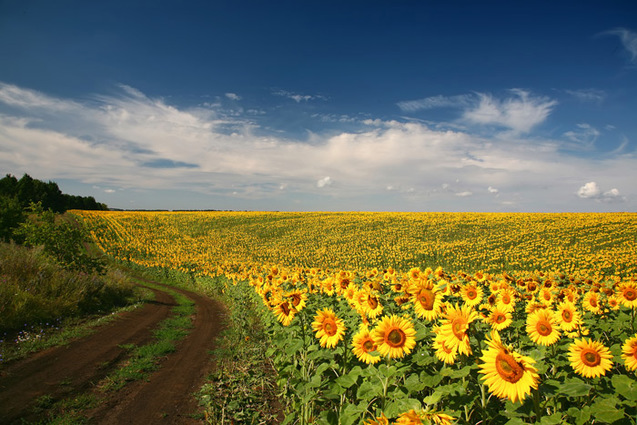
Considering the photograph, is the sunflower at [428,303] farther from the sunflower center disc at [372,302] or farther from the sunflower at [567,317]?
the sunflower at [567,317]

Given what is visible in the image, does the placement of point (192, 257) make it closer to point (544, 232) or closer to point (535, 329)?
point (535, 329)

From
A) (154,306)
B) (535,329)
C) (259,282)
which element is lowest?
(154,306)

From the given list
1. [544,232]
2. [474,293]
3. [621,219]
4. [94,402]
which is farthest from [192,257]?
[621,219]

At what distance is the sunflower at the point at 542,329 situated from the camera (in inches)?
116

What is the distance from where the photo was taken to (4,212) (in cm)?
2173

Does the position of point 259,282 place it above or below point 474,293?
below

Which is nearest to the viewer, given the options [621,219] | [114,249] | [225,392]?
[225,392]

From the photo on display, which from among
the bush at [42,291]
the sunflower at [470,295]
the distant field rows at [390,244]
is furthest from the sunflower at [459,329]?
the distant field rows at [390,244]

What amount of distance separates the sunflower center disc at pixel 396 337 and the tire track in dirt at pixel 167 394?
392cm

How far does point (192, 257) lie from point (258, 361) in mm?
21241

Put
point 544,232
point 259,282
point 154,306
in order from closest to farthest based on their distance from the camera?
→ point 259,282, point 154,306, point 544,232

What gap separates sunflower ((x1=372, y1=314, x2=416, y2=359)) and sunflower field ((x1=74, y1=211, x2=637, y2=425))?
12mm

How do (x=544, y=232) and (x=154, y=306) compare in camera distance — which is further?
(x=544, y=232)

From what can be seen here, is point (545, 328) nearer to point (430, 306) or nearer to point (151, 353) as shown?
point (430, 306)
